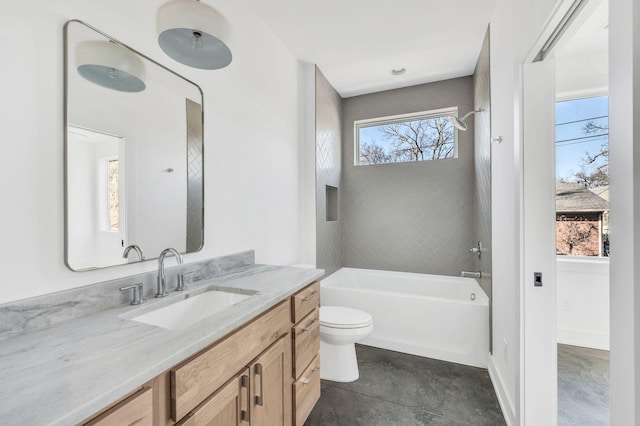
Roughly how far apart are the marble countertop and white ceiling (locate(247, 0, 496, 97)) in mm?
2138

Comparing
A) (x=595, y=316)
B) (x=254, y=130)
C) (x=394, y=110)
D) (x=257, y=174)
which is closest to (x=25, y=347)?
(x=257, y=174)

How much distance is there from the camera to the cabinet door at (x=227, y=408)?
2.72ft

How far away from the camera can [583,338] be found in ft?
8.25

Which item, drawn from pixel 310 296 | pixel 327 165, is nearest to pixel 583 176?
pixel 327 165

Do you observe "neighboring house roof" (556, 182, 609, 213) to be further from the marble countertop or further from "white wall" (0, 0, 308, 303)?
the marble countertop

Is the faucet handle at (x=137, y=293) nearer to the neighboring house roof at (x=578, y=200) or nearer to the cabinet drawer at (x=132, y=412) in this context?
the cabinet drawer at (x=132, y=412)

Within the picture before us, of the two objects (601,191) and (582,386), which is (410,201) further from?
(582,386)

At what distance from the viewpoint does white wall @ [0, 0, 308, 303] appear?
88cm

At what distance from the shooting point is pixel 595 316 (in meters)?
2.48

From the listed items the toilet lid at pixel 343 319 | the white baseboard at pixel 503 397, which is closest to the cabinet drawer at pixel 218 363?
the toilet lid at pixel 343 319

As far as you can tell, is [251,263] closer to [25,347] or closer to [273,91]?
[25,347]

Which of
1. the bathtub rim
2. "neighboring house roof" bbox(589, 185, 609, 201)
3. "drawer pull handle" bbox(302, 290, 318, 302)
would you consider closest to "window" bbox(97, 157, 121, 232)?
"drawer pull handle" bbox(302, 290, 318, 302)

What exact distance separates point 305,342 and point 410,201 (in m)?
2.31

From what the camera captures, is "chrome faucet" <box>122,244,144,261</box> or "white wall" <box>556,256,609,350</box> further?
"white wall" <box>556,256,609,350</box>
